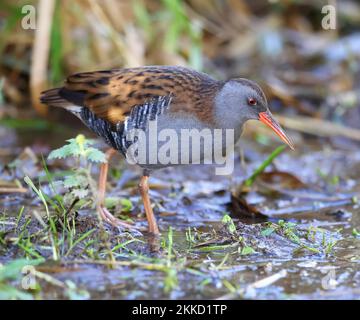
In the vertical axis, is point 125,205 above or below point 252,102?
below

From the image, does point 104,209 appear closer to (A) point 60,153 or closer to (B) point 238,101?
(A) point 60,153

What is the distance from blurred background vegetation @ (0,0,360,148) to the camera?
6.62m

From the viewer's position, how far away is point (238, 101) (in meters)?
4.48

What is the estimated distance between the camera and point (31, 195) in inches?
200

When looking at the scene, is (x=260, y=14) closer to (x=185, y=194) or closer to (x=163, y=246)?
(x=185, y=194)

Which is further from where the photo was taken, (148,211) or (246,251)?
(148,211)

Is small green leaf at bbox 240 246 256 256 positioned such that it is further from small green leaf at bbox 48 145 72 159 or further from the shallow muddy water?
small green leaf at bbox 48 145 72 159

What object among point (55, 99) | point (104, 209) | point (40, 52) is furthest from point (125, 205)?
point (40, 52)

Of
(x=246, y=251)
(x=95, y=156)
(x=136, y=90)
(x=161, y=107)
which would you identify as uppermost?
(x=136, y=90)

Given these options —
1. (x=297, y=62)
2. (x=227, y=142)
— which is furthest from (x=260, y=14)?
(x=227, y=142)

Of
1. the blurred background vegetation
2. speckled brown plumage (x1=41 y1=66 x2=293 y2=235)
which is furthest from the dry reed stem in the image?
speckled brown plumage (x1=41 y1=66 x2=293 y2=235)

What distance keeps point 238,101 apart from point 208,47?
3797 millimetres
